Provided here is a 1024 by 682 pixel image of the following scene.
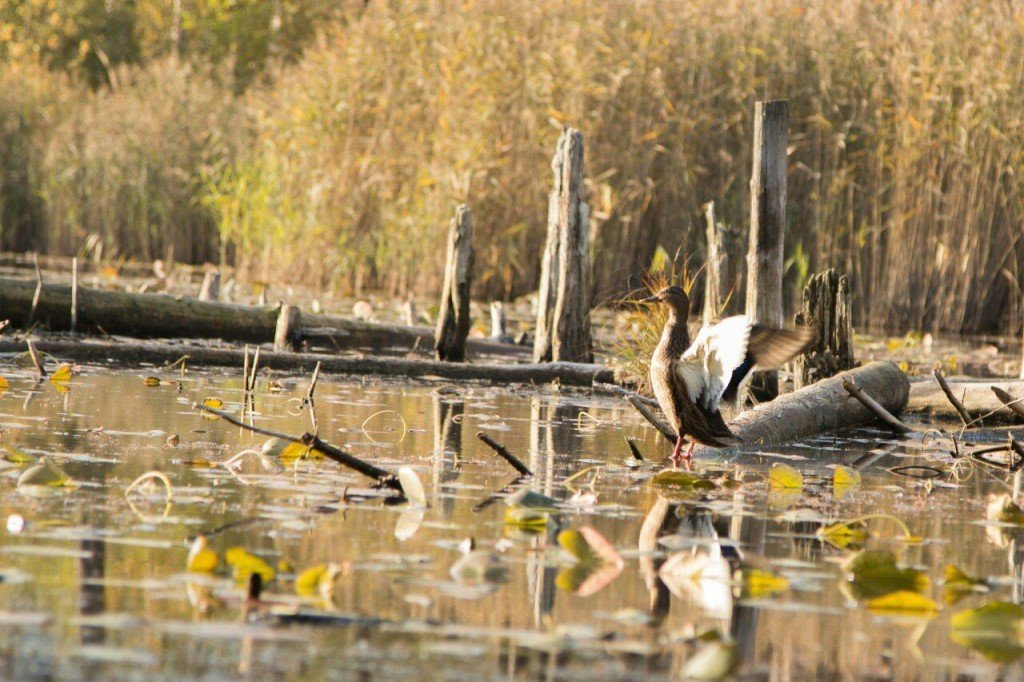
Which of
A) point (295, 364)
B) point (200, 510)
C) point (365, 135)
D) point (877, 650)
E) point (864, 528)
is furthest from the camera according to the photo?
point (365, 135)

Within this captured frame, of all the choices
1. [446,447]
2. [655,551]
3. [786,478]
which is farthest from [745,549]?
[446,447]

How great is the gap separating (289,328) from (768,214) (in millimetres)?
3060

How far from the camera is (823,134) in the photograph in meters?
14.8

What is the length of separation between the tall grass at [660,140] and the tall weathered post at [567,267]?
3947 millimetres

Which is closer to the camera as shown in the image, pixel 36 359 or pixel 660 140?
pixel 36 359

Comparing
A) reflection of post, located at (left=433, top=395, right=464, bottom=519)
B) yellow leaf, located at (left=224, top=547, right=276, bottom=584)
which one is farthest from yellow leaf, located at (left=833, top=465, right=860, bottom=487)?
yellow leaf, located at (left=224, top=547, right=276, bottom=584)

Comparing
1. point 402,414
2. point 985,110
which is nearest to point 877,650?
point 402,414

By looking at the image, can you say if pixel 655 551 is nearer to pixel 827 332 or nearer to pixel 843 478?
pixel 843 478

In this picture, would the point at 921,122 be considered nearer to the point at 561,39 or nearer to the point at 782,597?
the point at 561,39

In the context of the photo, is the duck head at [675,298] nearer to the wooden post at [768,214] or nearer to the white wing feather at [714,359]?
the white wing feather at [714,359]

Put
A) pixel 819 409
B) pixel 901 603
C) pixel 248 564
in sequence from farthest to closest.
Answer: pixel 819 409 < pixel 901 603 < pixel 248 564

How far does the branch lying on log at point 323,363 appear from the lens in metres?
8.22

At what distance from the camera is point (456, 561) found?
387 centimetres

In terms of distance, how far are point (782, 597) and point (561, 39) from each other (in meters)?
11.6
